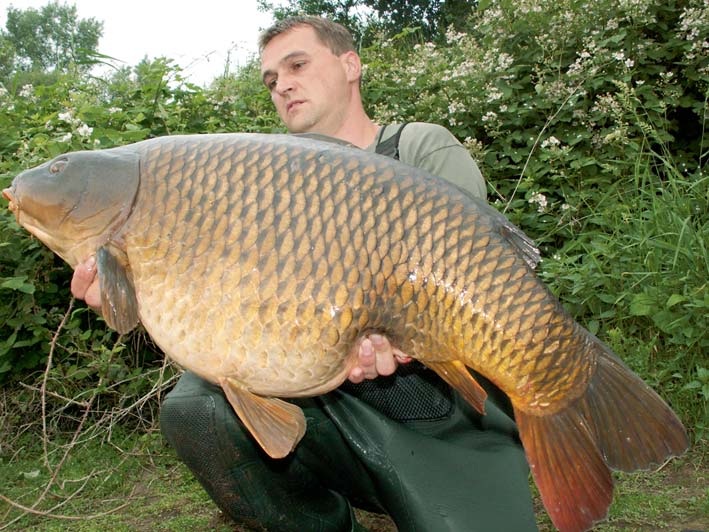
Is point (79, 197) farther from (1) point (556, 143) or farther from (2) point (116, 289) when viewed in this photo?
(1) point (556, 143)

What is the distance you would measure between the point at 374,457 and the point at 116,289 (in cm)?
72

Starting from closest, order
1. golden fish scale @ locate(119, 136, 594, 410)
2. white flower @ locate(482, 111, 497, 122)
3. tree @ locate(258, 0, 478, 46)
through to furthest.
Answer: golden fish scale @ locate(119, 136, 594, 410) < white flower @ locate(482, 111, 497, 122) < tree @ locate(258, 0, 478, 46)

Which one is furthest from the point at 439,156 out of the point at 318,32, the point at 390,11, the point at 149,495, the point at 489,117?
the point at 390,11

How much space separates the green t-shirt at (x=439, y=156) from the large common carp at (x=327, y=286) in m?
Result: 0.59

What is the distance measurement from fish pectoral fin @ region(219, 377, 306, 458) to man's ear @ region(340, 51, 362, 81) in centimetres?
131

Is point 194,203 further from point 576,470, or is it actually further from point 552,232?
point 552,232

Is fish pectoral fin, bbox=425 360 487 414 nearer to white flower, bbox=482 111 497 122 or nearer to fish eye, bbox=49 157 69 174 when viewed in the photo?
fish eye, bbox=49 157 69 174

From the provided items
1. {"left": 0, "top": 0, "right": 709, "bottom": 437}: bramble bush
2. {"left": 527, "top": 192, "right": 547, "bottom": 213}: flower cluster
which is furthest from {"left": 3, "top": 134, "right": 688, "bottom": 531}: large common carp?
{"left": 527, "top": 192, "right": 547, "bottom": 213}: flower cluster

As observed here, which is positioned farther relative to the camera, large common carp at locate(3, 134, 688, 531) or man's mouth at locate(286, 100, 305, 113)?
man's mouth at locate(286, 100, 305, 113)

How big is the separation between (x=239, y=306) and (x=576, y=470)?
685 millimetres

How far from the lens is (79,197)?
4.59ft

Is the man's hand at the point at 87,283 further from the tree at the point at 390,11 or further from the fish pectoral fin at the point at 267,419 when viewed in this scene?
the tree at the point at 390,11

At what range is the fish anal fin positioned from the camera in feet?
4.49

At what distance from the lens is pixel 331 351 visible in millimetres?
1354
